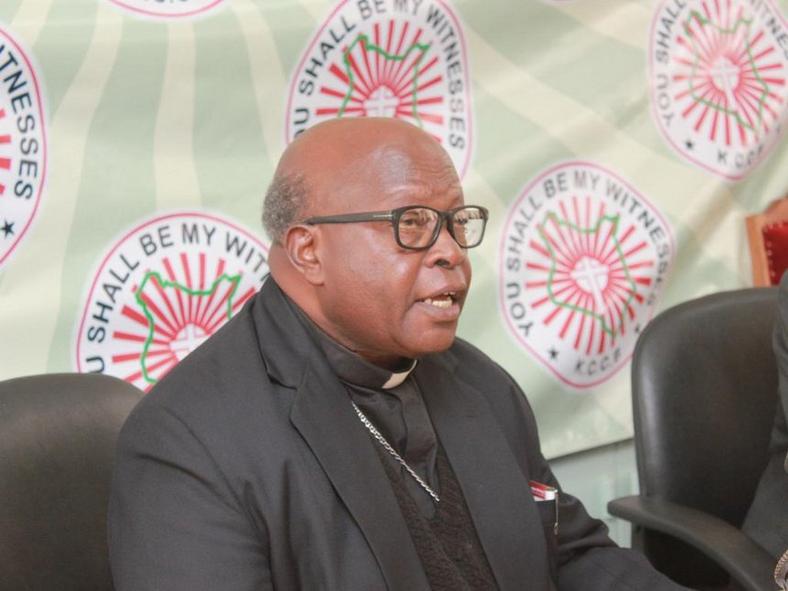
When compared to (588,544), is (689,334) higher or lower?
higher

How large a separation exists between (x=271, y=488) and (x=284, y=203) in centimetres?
39

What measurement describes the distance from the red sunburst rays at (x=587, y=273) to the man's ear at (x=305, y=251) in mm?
1146

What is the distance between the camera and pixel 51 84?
1.97 metres

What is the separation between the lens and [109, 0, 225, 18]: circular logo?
6.67ft

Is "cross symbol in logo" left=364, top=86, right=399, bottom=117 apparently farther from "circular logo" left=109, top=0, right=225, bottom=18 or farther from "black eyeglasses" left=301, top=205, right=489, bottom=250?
"black eyeglasses" left=301, top=205, right=489, bottom=250

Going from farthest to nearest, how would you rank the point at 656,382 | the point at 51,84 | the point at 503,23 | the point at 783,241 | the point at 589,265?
the point at 783,241, the point at 589,265, the point at 503,23, the point at 656,382, the point at 51,84

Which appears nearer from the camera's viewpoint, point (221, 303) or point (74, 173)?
point (74, 173)

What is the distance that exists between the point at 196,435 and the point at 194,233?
80 cm

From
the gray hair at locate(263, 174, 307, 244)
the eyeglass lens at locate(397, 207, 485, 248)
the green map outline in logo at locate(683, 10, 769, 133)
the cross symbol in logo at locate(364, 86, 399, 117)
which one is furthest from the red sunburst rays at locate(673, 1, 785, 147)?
the gray hair at locate(263, 174, 307, 244)

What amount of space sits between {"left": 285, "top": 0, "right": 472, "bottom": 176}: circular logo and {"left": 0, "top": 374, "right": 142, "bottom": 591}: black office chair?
2.60ft

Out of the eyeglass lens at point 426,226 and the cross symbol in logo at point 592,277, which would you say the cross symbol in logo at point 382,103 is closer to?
the cross symbol in logo at point 592,277

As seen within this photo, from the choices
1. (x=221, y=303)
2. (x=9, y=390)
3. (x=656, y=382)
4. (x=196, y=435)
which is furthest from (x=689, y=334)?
(x=9, y=390)

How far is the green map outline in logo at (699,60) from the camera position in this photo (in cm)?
287

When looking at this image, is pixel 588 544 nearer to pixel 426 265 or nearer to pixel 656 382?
pixel 656 382
